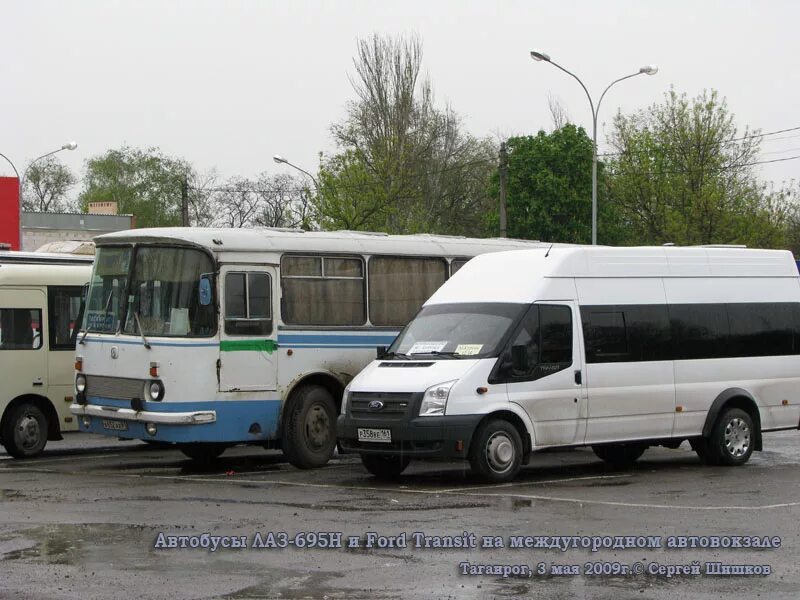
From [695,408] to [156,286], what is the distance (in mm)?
6717

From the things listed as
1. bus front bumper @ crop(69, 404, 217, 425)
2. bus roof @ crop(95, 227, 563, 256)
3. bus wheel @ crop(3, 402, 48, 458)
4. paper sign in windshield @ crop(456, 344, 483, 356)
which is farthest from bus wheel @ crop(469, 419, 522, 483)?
bus wheel @ crop(3, 402, 48, 458)

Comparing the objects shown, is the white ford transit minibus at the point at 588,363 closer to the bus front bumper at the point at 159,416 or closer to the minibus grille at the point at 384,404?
the minibus grille at the point at 384,404

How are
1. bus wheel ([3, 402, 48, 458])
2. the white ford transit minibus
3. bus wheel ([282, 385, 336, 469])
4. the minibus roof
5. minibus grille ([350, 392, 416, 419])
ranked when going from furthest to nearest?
bus wheel ([3, 402, 48, 458]) < bus wheel ([282, 385, 336, 469]) < the minibus roof < the white ford transit minibus < minibus grille ([350, 392, 416, 419])

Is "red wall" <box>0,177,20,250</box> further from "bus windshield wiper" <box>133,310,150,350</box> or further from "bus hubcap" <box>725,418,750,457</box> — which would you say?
"bus hubcap" <box>725,418,750,457</box>

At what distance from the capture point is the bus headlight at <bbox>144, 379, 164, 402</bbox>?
16250mm

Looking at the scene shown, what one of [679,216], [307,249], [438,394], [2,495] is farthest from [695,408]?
[679,216]

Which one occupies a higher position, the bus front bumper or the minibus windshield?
the minibus windshield

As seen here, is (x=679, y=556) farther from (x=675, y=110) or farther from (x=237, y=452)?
(x=675, y=110)

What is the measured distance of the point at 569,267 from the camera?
52.1 feet

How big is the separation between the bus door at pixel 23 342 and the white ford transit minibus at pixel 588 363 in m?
5.80

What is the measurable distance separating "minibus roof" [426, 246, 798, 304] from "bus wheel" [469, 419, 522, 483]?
1.55m

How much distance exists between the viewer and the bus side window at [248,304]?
55.5 feet

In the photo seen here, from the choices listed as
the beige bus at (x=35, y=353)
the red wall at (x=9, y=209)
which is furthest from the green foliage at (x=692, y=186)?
the beige bus at (x=35, y=353)

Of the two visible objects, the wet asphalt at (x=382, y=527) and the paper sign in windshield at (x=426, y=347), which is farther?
the paper sign in windshield at (x=426, y=347)
